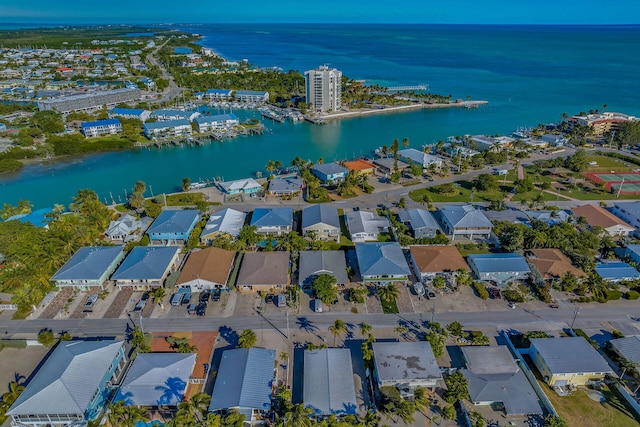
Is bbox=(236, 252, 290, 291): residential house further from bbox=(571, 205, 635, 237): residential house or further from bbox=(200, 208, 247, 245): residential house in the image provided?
bbox=(571, 205, 635, 237): residential house

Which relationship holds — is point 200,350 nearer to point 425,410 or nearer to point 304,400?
point 304,400

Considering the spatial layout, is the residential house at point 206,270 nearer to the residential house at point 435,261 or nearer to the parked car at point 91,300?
the parked car at point 91,300

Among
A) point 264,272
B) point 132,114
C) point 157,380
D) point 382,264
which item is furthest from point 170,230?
point 132,114

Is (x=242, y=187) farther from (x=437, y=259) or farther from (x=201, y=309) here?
(x=437, y=259)

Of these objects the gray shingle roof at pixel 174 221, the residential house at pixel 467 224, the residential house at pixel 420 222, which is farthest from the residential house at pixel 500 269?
the gray shingle roof at pixel 174 221

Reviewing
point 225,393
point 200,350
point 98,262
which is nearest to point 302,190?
point 98,262
